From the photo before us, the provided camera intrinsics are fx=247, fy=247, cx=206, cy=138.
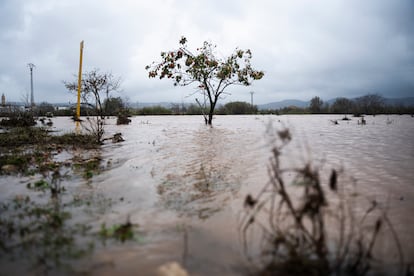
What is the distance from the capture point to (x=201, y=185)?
385 cm

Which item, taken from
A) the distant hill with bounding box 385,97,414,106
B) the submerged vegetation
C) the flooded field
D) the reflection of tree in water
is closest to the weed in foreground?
the flooded field

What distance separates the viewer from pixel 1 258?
194 centimetres

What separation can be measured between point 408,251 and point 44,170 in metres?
5.31

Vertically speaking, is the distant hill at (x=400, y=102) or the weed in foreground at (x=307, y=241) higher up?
the distant hill at (x=400, y=102)

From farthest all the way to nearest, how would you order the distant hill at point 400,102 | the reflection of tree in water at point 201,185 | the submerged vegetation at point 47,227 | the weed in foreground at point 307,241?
the distant hill at point 400,102
the reflection of tree in water at point 201,185
the submerged vegetation at point 47,227
the weed in foreground at point 307,241

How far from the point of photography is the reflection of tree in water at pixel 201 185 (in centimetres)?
306

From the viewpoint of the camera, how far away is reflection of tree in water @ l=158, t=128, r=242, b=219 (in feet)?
10.0

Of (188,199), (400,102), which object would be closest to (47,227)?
(188,199)

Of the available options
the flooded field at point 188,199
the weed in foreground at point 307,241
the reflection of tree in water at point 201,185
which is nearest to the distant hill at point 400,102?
the flooded field at point 188,199

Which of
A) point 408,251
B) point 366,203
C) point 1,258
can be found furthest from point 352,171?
point 1,258

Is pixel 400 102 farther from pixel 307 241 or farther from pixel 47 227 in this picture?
pixel 47 227

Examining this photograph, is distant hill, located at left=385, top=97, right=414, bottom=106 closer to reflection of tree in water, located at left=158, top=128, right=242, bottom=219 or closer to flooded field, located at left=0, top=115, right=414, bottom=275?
flooded field, located at left=0, top=115, right=414, bottom=275

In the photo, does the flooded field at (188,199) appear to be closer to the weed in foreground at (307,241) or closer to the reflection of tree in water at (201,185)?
the reflection of tree in water at (201,185)

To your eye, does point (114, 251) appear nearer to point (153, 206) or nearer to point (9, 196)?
point (153, 206)
